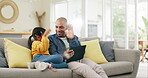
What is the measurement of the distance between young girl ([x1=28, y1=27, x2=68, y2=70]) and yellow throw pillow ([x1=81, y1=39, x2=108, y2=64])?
2.01 ft

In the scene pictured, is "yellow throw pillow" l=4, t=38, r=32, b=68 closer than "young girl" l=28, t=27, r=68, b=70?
No

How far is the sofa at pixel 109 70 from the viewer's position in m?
2.12

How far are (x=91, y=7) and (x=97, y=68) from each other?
4.90m

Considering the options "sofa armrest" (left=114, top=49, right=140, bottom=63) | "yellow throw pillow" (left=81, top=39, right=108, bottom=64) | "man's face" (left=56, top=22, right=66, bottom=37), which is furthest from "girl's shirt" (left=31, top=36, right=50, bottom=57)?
"sofa armrest" (left=114, top=49, right=140, bottom=63)

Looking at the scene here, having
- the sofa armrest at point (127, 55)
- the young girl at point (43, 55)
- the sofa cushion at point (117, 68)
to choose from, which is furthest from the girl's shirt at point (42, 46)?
the sofa armrest at point (127, 55)

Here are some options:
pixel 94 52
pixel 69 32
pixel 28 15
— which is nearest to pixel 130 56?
pixel 94 52

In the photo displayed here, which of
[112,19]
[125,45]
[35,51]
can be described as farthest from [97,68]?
[112,19]

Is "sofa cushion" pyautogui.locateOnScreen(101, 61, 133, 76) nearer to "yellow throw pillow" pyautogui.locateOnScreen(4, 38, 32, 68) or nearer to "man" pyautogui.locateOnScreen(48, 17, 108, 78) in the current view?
"man" pyautogui.locateOnScreen(48, 17, 108, 78)

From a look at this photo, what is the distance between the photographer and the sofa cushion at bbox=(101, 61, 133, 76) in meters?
2.62

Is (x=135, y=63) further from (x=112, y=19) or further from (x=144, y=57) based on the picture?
(x=144, y=57)

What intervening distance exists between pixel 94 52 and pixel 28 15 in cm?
550

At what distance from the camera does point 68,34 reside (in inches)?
106

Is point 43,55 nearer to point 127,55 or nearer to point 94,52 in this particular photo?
point 94,52

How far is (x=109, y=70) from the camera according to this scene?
2.62 meters
